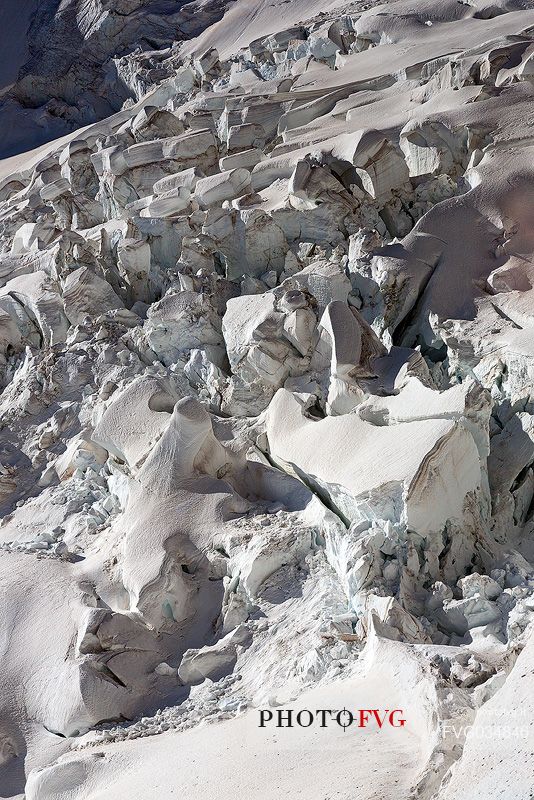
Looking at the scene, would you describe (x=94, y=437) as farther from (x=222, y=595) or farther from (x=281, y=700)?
(x=281, y=700)

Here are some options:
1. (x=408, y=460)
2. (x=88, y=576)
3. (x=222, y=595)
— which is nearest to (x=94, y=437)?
(x=88, y=576)

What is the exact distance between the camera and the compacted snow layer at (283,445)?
11.7ft

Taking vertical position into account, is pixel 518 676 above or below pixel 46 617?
above

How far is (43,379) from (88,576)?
2251 millimetres

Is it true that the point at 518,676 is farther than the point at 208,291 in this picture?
No

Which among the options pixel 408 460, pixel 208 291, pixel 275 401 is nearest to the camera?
pixel 408 460

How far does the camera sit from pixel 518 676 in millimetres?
2924

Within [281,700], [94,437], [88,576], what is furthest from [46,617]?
[281,700]

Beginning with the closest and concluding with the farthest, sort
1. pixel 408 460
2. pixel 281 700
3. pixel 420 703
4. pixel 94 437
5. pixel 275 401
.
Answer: pixel 420 703, pixel 281 700, pixel 408 460, pixel 275 401, pixel 94 437

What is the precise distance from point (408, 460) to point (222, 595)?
117 cm

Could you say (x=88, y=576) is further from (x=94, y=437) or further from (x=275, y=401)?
(x=275, y=401)

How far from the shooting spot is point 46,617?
4.98m

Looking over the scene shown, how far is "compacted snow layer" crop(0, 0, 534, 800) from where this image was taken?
3.55 meters

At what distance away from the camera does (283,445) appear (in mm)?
5188
